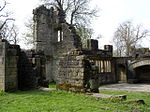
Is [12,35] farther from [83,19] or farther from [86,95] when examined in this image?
[86,95]

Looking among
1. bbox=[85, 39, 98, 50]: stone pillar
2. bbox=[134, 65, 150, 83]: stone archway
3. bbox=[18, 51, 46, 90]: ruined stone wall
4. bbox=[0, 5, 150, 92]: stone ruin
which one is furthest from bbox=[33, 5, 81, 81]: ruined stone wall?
bbox=[18, 51, 46, 90]: ruined stone wall

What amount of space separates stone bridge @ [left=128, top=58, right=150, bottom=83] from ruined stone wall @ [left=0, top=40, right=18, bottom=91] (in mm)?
12478

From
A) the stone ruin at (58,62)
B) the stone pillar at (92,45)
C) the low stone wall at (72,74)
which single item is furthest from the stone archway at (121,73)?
the low stone wall at (72,74)

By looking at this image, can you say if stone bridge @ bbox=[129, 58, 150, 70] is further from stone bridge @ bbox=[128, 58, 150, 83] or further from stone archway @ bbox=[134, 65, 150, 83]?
stone archway @ bbox=[134, 65, 150, 83]

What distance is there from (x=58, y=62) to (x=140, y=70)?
12.3 meters

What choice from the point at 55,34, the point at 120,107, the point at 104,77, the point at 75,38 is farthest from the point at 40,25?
the point at 120,107

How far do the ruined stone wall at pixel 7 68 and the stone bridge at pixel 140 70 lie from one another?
1248cm

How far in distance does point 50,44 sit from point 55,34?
125 centimetres

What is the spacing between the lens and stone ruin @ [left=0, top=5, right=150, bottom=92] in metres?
9.84

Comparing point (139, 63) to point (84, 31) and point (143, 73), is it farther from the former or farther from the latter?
point (84, 31)

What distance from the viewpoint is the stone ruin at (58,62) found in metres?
9.84

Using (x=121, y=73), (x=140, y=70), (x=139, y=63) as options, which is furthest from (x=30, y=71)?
(x=140, y=70)

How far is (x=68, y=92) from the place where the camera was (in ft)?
32.8

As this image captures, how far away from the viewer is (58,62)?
39.2ft
